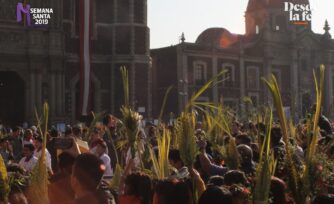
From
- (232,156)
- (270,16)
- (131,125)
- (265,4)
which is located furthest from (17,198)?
(265,4)

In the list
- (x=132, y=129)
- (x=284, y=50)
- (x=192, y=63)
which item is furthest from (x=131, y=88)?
(x=132, y=129)

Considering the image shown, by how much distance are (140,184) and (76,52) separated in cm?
3039

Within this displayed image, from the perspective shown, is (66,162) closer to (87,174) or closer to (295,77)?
(87,174)

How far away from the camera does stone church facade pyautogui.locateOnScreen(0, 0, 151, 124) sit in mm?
31078

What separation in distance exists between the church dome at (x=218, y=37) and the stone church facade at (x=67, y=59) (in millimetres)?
18364

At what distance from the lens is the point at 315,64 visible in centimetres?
5391

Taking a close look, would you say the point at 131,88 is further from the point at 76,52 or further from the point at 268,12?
the point at 268,12

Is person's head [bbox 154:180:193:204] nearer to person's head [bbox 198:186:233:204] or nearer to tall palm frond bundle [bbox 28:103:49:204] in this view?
person's head [bbox 198:186:233:204]

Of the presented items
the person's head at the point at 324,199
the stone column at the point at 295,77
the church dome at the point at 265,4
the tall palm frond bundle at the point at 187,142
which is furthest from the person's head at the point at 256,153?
the church dome at the point at 265,4

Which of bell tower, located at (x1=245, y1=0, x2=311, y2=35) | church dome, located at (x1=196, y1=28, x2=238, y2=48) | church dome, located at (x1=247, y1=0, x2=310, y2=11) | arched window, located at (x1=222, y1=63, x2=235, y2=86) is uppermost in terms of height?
church dome, located at (x1=247, y1=0, x2=310, y2=11)

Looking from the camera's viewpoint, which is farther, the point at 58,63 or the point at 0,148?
the point at 58,63

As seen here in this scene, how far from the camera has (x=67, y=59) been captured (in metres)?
34.3

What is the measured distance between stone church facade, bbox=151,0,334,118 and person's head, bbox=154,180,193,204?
120 ft

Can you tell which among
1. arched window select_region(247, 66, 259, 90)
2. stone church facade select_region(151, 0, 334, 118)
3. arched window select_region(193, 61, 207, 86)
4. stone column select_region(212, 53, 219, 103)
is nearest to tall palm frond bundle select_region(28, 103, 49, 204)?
stone church facade select_region(151, 0, 334, 118)
